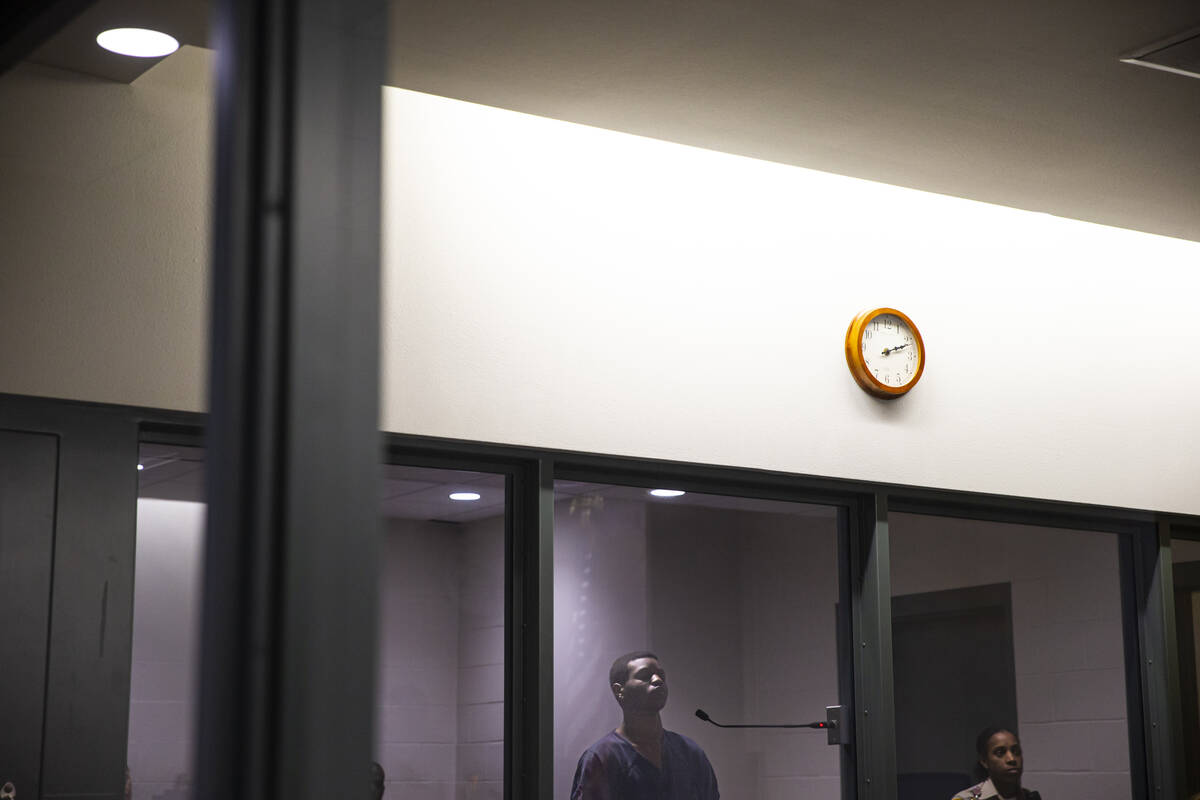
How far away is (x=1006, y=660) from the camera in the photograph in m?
4.21

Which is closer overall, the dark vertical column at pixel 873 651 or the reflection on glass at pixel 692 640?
the reflection on glass at pixel 692 640

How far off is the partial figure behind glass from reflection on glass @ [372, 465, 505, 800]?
0.88 feet

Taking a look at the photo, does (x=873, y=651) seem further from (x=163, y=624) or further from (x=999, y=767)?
(x=163, y=624)

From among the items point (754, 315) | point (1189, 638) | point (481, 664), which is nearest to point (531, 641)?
point (481, 664)

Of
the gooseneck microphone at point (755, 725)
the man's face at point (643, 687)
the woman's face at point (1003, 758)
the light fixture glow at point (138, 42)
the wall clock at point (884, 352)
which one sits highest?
the light fixture glow at point (138, 42)

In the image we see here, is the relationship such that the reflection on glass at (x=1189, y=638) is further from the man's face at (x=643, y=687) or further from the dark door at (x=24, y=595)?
the dark door at (x=24, y=595)

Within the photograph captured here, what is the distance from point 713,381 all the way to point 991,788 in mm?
1459

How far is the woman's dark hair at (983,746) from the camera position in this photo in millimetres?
4112

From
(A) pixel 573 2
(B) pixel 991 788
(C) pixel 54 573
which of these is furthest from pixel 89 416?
(B) pixel 991 788

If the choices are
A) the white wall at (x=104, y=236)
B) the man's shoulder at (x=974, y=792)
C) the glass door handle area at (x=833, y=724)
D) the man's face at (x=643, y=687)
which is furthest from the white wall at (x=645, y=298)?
the man's shoulder at (x=974, y=792)

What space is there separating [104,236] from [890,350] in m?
2.08

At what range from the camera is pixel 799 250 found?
3949 mm

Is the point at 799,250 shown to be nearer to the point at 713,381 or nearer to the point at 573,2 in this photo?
the point at 713,381

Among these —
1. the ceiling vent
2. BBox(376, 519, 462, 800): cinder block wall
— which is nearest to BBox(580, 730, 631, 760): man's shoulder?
BBox(376, 519, 462, 800): cinder block wall
